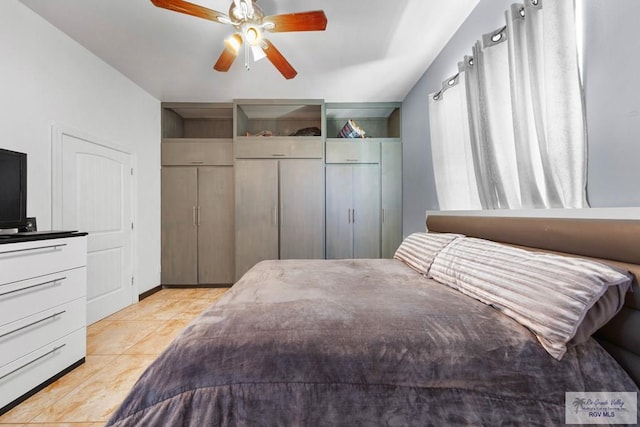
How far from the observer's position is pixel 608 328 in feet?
2.99

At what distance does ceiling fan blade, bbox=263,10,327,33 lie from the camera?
1668 mm

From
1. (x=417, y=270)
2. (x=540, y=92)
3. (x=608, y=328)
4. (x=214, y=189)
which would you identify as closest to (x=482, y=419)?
(x=608, y=328)

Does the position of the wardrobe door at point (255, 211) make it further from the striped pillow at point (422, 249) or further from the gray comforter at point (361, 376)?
the gray comforter at point (361, 376)

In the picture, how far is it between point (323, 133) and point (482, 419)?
10.9ft

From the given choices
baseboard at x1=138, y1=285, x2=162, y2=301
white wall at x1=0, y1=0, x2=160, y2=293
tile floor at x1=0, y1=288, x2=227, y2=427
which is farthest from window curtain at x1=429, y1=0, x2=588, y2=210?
baseboard at x1=138, y1=285, x2=162, y2=301

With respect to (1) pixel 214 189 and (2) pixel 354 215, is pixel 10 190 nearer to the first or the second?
(1) pixel 214 189

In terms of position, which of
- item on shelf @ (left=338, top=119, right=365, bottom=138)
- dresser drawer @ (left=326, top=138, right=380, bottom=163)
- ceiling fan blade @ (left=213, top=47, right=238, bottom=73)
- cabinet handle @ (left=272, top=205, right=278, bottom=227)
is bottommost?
cabinet handle @ (left=272, top=205, right=278, bottom=227)

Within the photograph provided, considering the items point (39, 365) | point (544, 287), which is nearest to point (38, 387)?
point (39, 365)

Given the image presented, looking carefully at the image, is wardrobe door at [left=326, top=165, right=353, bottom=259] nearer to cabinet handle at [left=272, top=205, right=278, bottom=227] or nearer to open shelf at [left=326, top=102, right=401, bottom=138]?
cabinet handle at [left=272, top=205, right=278, bottom=227]

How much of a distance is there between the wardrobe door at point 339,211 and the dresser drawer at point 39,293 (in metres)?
2.58

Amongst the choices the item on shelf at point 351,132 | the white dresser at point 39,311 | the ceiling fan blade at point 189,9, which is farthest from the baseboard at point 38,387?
the item on shelf at point 351,132

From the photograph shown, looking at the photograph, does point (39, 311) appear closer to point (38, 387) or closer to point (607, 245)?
point (38, 387)

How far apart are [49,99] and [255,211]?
7.10 ft

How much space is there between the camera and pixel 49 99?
2.13 metres
